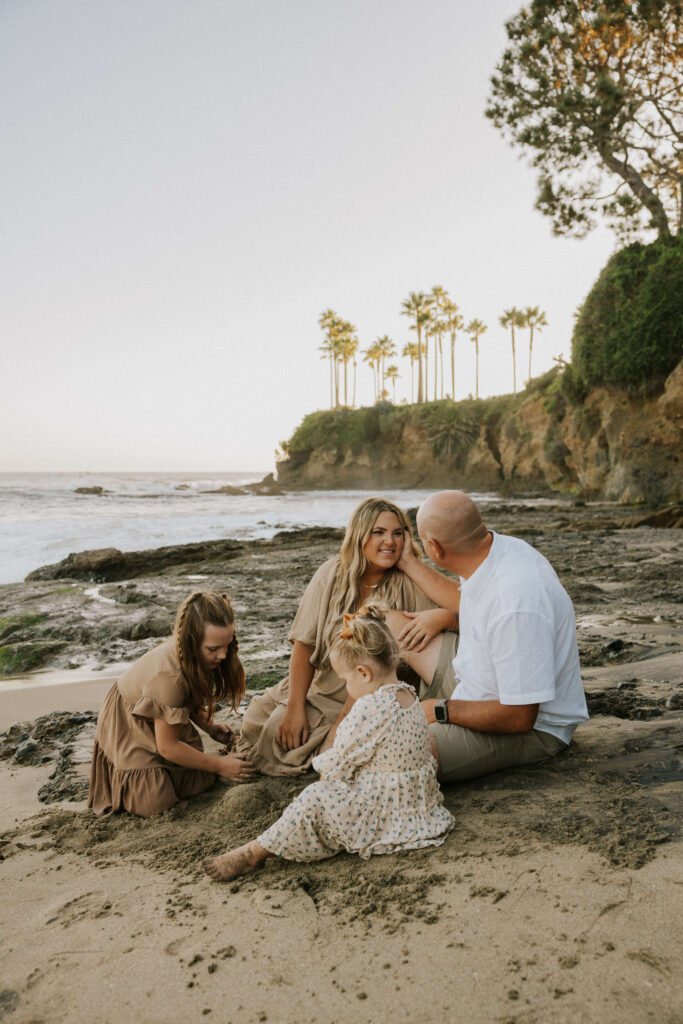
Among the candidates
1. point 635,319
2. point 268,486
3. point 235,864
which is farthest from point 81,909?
point 268,486

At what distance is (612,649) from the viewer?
17.6 ft

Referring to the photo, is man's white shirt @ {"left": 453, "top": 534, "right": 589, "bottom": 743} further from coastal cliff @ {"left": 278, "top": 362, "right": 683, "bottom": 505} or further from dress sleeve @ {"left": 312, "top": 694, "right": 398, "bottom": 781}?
coastal cliff @ {"left": 278, "top": 362, "right": 683, "bottom": 505}

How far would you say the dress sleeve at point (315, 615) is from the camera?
3.46 metres

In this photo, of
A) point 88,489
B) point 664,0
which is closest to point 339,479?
point 88,489

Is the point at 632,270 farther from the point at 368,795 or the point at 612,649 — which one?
the point at 368,795

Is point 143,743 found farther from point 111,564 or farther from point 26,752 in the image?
point 111,564

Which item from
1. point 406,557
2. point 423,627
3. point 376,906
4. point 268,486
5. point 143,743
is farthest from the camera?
point 268,486

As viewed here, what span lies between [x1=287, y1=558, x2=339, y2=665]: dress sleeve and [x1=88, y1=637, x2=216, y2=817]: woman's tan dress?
0.64m

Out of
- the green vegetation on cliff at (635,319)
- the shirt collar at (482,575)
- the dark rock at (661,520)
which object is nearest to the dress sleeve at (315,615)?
the shirt collar at (482,575)

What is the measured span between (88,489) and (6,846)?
46.7m

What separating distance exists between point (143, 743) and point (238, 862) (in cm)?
99

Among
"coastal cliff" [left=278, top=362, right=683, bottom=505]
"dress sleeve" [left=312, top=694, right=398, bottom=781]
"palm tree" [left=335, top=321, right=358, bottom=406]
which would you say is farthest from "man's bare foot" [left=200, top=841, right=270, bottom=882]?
"palm tree" [left=335, top=321, right=358, bottom=406]

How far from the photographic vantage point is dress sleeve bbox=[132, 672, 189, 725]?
3123 mm

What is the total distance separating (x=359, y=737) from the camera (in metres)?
2.54
